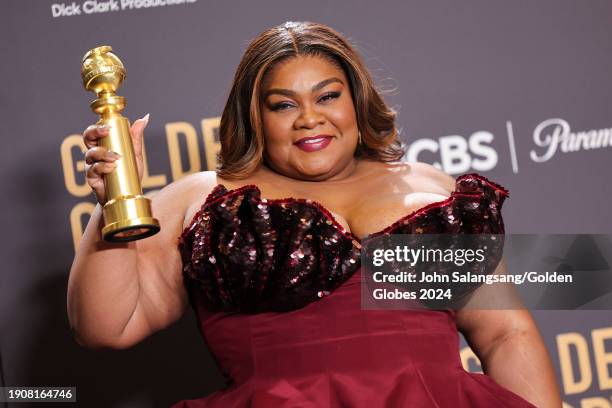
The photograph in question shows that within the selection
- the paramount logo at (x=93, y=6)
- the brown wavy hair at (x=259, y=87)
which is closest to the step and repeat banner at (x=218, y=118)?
the paramount logo at (x=93, y=6)

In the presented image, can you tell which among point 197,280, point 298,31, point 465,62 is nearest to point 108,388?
point 197,280

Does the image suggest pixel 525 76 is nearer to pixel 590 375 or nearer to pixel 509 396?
pixel 590 375

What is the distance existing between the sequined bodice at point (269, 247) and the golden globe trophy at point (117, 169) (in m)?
0.29

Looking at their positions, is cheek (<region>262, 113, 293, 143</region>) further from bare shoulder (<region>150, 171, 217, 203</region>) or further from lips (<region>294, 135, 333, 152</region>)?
bare shoulder (<region>150, 171, 217, 203</region>)

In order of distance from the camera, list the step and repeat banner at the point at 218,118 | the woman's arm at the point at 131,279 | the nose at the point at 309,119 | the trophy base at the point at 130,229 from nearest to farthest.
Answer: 1. the trophy base at the point at 130,229
2. the woman's arm at the point at 131,279
3. the nose at the point at 309,119
4. the step and repeat banner at the point at 218,118

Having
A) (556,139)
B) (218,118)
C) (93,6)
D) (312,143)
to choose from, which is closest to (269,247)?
→ (312,143)

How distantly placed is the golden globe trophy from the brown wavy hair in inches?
18.1

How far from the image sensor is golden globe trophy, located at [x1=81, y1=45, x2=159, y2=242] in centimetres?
142

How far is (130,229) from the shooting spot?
4.69 ft

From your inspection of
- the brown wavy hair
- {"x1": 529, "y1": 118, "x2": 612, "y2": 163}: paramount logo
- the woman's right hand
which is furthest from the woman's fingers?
{"x1": 529, "y1": 118, "x2": 612, "y2": 163}: paramount logo

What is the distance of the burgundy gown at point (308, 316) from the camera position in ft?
5.61

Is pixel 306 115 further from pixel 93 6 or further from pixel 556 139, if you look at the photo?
pixel 556 139

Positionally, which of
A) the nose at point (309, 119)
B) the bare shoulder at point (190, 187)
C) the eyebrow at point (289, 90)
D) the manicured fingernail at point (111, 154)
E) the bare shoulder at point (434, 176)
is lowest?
the bare shoulder at point (434, 176)

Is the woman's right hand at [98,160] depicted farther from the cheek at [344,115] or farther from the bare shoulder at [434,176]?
the bare shoulder at [434,176]
